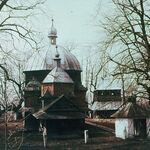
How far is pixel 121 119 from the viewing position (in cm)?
4497

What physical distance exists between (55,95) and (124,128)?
15701 millimetres

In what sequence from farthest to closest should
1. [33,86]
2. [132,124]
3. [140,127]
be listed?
[33,86]
[132,124]
[140,127]

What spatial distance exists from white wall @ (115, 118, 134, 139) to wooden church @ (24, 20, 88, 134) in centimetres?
465

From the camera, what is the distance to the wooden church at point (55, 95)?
47.7 meters

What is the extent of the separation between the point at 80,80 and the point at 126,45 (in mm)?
51574

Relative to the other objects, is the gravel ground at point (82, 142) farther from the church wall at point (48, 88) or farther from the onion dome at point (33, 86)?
the onion dome at point (33, 86)

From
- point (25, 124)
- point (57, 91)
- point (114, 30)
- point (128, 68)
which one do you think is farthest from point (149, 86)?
point (57, 91)

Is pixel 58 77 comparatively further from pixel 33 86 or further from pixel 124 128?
pixel 124 128

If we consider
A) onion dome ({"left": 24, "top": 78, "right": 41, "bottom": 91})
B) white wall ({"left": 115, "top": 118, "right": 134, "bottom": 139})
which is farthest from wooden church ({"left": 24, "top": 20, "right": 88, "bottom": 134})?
white wall ({"left": 115, "top": 118, "right": 134, "bottom": 139})

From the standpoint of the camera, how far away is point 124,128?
44.2 m

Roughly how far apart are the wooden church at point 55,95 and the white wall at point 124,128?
465 cm

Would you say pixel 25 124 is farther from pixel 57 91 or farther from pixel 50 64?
pixel 50 64

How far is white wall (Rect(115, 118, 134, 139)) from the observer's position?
142ft

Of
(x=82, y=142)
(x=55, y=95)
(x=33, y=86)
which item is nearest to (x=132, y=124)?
(x=82, y=142)
